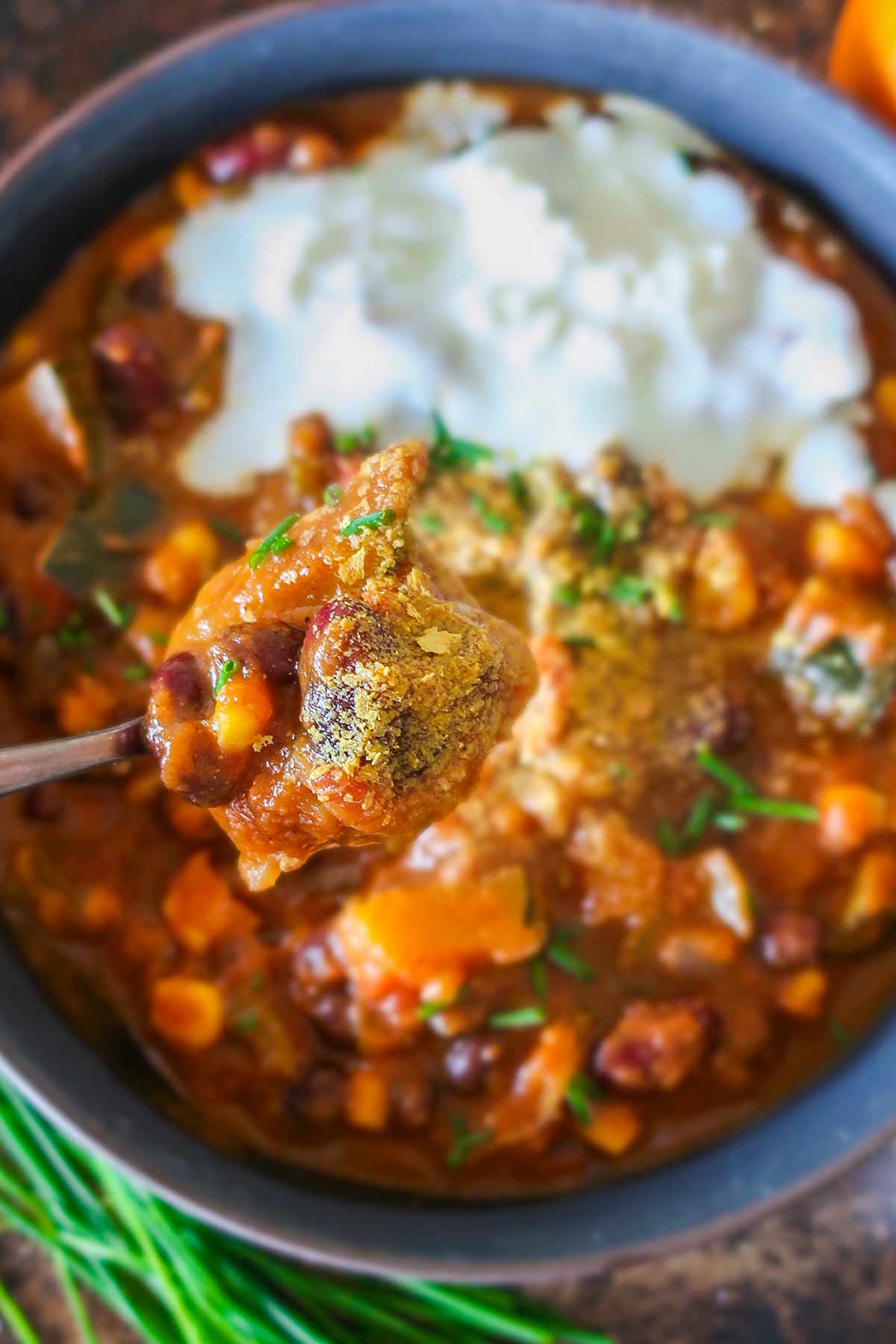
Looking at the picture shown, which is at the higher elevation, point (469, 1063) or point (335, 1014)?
point (335, 1014)

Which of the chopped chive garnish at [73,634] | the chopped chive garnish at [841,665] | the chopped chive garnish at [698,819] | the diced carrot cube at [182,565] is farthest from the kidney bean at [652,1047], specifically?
the chopped chive garnish at [73,634]

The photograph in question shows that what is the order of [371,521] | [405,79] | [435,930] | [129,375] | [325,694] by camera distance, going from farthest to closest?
[405,79]
[129,375]
[435,930]
[371,521]
[325,694]

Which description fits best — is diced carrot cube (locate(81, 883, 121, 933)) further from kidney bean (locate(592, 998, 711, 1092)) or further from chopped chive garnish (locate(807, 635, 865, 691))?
chopped chive garnish (locate(807, 635, 865, 691))

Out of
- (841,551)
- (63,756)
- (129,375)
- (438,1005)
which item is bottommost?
(438,1005)

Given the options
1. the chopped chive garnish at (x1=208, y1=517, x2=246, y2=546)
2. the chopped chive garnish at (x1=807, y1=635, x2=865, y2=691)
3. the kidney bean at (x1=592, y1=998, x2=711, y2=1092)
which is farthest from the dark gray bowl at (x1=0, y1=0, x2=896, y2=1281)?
the chopped chive garnish at (x1=807, y1=635, x2=865, y2=691)

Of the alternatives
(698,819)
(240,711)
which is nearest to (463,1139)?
(698,819)

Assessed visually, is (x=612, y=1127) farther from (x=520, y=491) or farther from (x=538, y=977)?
(x=520, y=491)

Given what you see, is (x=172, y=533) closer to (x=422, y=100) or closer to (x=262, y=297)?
(x=262, y=297)

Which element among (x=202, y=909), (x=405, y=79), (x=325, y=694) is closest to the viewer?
(x=325, y=694)
